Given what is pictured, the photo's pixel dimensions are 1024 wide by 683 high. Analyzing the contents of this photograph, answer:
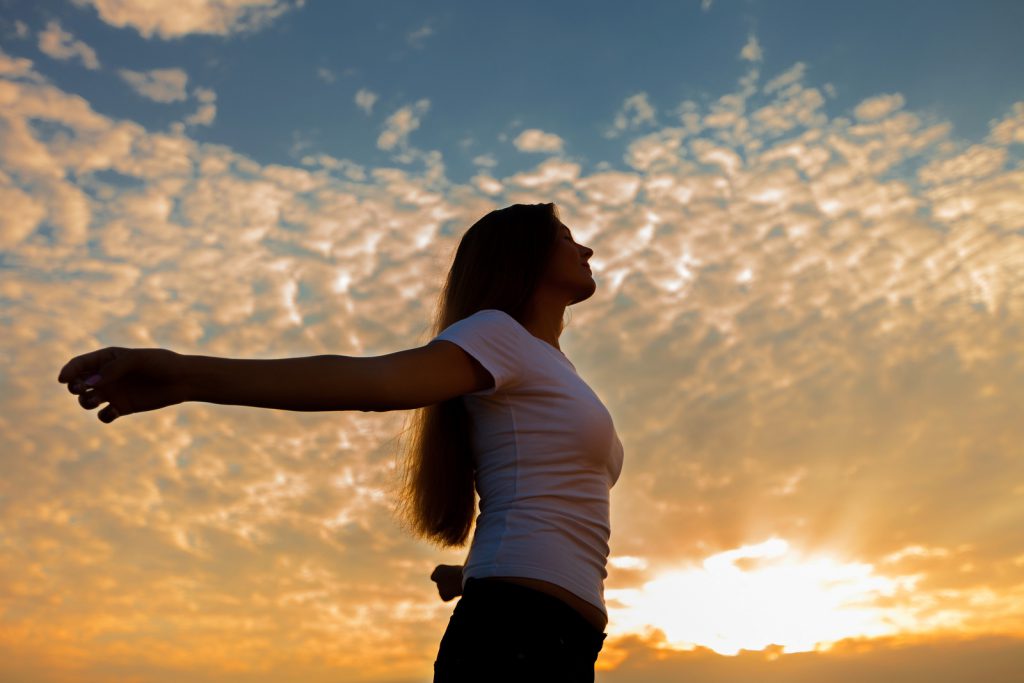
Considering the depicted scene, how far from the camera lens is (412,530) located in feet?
12.9

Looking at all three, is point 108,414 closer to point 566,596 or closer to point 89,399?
point 89,399

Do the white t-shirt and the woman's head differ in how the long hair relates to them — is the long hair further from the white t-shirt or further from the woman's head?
the white t-shirt

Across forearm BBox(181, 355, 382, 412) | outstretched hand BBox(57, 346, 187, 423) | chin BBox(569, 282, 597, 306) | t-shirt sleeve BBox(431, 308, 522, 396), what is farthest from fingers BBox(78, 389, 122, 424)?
chin BBox(569, 282, 597, 306)

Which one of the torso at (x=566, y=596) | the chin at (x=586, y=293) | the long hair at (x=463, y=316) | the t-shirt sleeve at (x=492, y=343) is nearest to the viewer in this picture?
the torso at (x=566, y=596)

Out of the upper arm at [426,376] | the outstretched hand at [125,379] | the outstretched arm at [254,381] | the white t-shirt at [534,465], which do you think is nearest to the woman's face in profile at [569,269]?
the white t-shirt at [534,465]

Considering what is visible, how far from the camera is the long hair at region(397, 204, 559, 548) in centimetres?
369

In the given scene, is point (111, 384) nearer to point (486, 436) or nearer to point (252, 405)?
point (252, 405)

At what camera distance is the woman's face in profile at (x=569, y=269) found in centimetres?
400

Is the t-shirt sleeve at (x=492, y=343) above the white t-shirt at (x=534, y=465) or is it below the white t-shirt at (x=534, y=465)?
above

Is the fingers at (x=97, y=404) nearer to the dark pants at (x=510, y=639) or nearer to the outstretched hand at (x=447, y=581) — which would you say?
the dark pants at (x=510, y=639)

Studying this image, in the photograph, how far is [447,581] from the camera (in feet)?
13.2

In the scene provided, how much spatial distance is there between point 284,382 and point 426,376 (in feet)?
1.56

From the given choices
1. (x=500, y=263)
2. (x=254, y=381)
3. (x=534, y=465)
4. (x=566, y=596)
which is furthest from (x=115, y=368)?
(x=500, y=263)

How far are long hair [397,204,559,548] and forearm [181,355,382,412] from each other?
0.87 m
